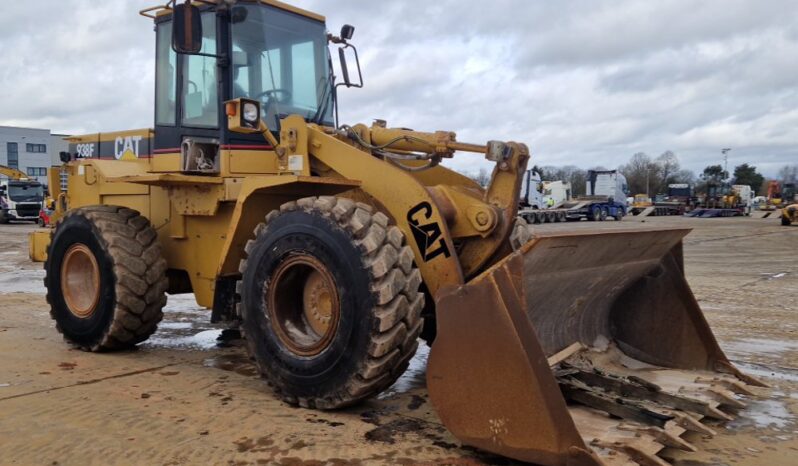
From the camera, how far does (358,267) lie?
3.90 metres

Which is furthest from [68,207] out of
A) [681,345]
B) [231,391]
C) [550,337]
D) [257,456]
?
[681,345]

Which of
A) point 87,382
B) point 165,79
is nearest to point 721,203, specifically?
point 165,79

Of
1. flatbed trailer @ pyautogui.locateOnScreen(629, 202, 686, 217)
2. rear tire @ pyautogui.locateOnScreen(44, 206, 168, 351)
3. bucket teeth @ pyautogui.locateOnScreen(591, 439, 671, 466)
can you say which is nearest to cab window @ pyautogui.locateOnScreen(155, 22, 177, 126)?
rear tire @ pyautogui.locateOnScreen(44, 206, 168, 351)

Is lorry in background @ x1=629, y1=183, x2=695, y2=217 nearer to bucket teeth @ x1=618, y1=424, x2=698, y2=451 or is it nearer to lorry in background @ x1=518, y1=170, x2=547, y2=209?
lorry in background @ x1=518, y1=170, x2=547, y2=209

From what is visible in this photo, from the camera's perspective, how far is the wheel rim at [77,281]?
601 centimetres

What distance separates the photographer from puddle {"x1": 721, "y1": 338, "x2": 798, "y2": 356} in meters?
6.07

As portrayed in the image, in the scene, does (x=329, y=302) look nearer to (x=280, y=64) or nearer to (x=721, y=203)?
(x=280, y=64)

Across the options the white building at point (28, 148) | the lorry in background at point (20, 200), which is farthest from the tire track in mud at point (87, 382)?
the white building at point (28, 148)

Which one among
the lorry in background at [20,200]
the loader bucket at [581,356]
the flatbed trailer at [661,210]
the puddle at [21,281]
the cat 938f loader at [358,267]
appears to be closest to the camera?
the loader bucket at [581,356]

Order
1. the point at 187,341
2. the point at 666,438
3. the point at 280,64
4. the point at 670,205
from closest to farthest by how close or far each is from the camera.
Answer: the point at 666,438 → the point at 280,64 → the point at 187,341 → the point at 670,205

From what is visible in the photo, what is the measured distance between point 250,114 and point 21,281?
28.2 feet

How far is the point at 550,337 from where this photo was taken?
4.48 metres

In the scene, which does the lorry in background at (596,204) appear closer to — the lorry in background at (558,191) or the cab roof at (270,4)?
the lorry in background at (558,191)

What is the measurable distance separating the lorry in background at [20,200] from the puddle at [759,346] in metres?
35.5
